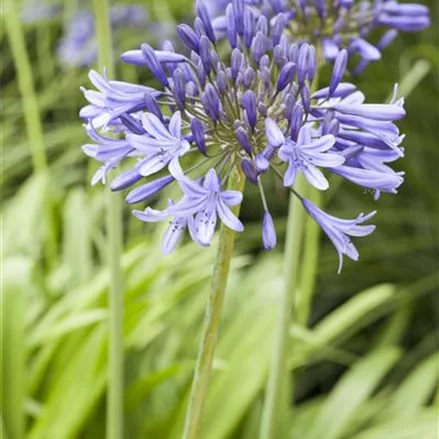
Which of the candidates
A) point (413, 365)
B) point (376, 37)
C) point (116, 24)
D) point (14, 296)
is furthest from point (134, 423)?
point (376, 37)

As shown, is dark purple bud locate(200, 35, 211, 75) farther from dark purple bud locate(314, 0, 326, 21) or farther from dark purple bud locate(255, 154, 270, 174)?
dark purple bud locate(314, 0, 326, 21)

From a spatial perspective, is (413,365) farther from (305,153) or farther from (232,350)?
(305,153)

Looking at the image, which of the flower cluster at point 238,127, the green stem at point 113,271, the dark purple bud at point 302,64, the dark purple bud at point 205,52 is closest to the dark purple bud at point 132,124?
the flower cluster at point 238,127

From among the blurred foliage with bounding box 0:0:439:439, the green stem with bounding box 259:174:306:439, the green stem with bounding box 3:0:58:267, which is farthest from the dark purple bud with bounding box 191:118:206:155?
the green stem with bounding box 3:0:58:267

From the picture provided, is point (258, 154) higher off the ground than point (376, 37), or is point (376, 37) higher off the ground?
point (258, 154)

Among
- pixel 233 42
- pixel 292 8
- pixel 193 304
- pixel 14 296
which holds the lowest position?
pixel 193 304

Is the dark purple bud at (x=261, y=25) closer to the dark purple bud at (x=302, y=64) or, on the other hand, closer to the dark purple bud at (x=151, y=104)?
the dark purple bud at (x=302, y=64)
